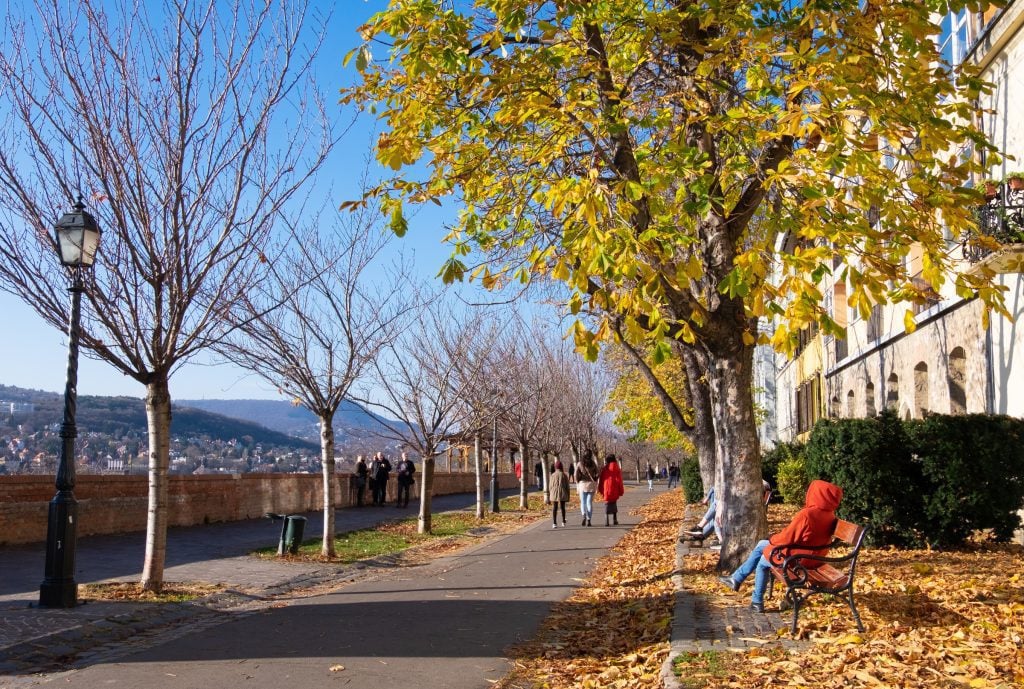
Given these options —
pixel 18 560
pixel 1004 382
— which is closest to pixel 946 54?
pixel 1004 382

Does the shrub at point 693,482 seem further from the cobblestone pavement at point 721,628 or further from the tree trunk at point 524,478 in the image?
the cobblestone pavement at point 721,628

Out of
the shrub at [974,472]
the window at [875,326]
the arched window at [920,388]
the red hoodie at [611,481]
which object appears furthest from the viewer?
the red hoodie at [611,481]

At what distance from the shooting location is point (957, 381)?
18.3m

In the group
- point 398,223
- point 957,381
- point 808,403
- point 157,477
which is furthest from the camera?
point 808,403

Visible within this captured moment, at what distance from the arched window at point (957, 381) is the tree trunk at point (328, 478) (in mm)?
11288

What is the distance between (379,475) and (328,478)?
1642 cm

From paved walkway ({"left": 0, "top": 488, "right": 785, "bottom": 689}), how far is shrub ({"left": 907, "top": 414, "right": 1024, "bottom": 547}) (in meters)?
4.07

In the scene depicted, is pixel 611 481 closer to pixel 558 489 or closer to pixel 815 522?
pixel 558 489

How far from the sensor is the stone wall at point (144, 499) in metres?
16.3

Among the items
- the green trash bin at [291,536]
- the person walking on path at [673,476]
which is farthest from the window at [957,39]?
the person walking on path at [673,476]

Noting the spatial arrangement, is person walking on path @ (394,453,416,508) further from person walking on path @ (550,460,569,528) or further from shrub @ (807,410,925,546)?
shrub @ (807,410,925,546)

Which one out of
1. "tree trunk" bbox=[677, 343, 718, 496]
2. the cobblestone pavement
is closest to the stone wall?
"tree trunk" bbox=[677, 343, 718, 496]

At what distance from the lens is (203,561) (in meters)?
15.5

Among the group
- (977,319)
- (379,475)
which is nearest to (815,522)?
(977,319)
